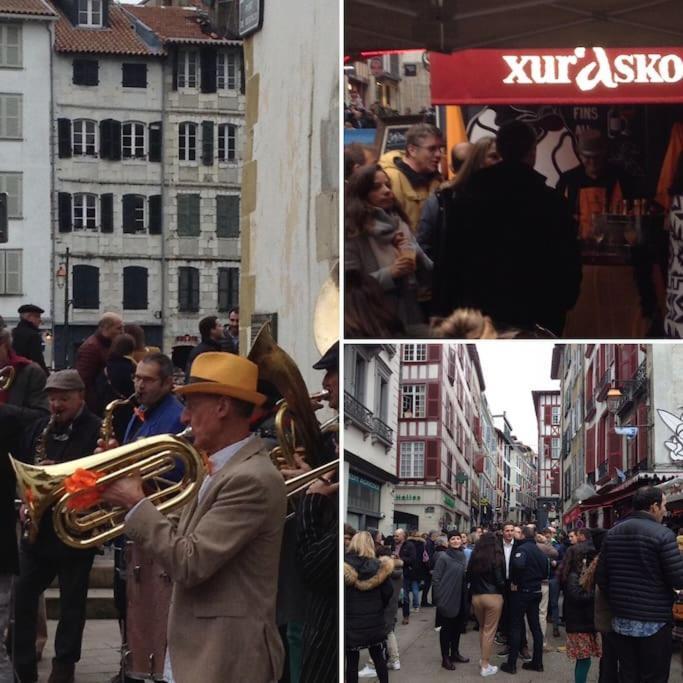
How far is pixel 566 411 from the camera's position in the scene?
5082 mm

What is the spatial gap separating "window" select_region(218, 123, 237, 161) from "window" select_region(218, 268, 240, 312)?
650 mm

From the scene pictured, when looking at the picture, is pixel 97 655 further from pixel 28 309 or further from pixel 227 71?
pixel 227 71

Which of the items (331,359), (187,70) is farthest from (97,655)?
(187,70)

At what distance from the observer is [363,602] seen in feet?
15.8

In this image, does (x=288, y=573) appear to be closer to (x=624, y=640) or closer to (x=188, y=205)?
(x=624, y=640)

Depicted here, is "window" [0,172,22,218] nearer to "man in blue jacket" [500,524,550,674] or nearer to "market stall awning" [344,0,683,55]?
"market stall awning" [344,0,683,55]

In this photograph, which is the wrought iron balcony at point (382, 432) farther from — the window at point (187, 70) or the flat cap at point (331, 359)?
the window at point (187, 70)

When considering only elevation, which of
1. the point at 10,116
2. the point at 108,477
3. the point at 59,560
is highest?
the point at 10,116

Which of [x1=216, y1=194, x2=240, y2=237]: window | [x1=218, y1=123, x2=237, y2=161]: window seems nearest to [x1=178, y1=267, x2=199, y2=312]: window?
[x1=216, y1=194, x2=240, y2=237]: window

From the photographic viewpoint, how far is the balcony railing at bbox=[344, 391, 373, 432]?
4.88 meters

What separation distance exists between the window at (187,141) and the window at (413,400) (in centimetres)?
429

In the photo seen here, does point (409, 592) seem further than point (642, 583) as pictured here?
Yes

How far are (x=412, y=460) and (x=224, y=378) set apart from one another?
2.35ft

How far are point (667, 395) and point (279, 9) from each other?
2.35 m
